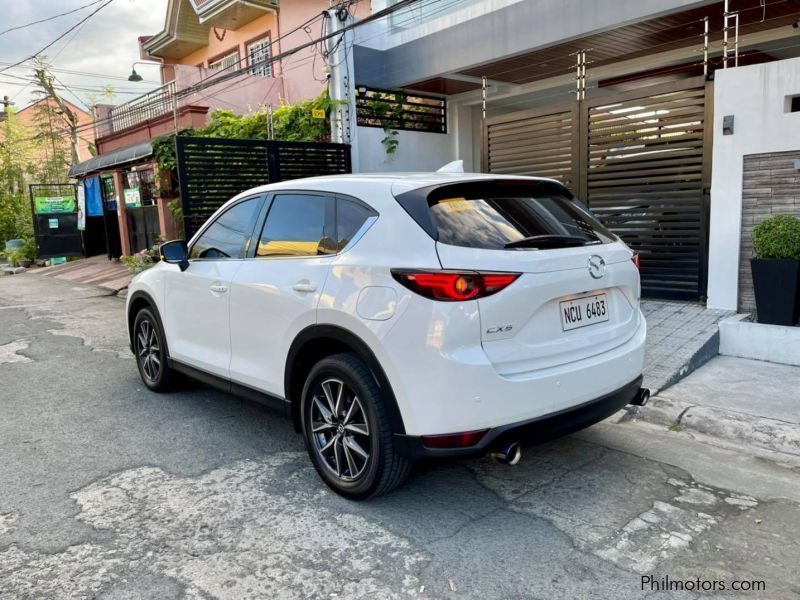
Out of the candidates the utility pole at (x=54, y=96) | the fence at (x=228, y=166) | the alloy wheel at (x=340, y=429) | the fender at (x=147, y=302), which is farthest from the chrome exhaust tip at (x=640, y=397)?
the utility pole at (x=54, y=96)

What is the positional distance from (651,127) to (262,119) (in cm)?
674

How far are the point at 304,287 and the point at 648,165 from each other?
17.6ft

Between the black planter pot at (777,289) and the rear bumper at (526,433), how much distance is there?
3406mm

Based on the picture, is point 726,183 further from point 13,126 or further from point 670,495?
point 13,126

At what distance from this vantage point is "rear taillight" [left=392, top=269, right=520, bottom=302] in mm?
2816

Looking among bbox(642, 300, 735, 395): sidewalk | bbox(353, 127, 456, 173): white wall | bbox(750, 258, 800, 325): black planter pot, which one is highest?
bbox(353, 127, 456, 173): white wall

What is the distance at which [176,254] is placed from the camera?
4.77m

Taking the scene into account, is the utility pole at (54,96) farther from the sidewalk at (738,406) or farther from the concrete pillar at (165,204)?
the sidewalk at (738,406)

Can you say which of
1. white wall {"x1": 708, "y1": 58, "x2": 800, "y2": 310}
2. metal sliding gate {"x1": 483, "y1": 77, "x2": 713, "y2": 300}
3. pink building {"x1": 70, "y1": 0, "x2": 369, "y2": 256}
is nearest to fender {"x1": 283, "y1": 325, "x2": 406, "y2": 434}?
white wall {"x1": 708, "y1": 58, "x2": 800, "y2": 310}

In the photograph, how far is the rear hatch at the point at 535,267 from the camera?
2.89 meters

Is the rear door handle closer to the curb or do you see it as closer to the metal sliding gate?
the curb

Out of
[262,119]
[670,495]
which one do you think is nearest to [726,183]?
[670,495]

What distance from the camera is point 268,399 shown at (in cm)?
389

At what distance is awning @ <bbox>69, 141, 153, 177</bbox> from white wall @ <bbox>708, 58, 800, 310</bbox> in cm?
1227
